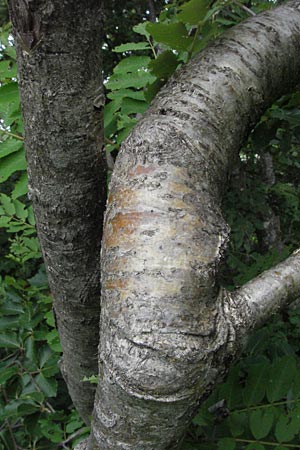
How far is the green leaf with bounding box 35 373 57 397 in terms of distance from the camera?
1485 millimetres

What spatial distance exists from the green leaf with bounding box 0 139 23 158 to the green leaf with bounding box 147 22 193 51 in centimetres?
42

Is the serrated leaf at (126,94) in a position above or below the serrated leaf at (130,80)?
below

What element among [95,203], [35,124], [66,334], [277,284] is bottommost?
[66,334]

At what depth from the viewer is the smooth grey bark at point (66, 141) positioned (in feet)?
2.08

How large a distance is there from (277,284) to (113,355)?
0.92 feet

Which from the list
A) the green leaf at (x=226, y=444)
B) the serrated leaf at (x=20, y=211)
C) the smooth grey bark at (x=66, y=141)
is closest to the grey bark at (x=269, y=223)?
the serrated leaf at (x=20, y=211)

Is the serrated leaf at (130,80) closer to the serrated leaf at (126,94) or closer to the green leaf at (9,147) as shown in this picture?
the serrated leaf at (126,94)

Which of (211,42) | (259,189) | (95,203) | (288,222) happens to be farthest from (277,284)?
(288,222)

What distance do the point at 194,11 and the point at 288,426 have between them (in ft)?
2.96

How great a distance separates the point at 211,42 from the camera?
0.86m

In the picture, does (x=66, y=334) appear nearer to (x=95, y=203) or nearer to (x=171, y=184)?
(x=95, y=203)

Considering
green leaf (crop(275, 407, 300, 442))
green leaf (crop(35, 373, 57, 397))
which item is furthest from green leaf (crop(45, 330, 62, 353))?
green leaf (crop(275, 407, 300, 442))

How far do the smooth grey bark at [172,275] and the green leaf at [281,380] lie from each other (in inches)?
18.3

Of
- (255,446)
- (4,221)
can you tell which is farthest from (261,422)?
(4,221)
